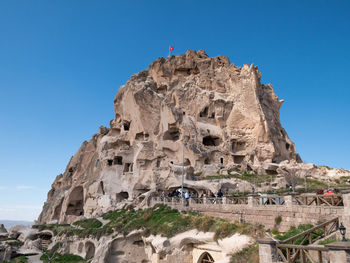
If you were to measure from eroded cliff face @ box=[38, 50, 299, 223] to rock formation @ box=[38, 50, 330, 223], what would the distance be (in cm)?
14

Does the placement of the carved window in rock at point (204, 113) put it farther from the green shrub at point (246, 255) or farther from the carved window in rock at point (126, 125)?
the green shrub at point (246, 255)

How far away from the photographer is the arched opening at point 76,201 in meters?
51.7

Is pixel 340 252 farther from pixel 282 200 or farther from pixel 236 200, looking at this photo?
pixel 236 200

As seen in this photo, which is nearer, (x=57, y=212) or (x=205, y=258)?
(x=205, y=258)

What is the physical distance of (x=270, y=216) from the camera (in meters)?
15.9

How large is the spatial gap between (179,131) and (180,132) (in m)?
0.46

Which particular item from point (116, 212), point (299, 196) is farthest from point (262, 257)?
point (116, 212)

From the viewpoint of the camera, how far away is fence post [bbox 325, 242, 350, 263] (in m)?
7.09

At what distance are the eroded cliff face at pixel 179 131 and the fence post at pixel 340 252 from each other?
29.6 m

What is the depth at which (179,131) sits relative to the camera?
4519 cm

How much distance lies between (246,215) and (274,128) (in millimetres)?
34510

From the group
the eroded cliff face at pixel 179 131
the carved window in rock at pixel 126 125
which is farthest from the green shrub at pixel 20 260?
the carved window in rock at pixel 126 125

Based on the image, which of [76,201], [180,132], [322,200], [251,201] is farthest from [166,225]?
[76,201]

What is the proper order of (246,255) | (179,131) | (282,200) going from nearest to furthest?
(246,255)
(282,200)
(179,131)
